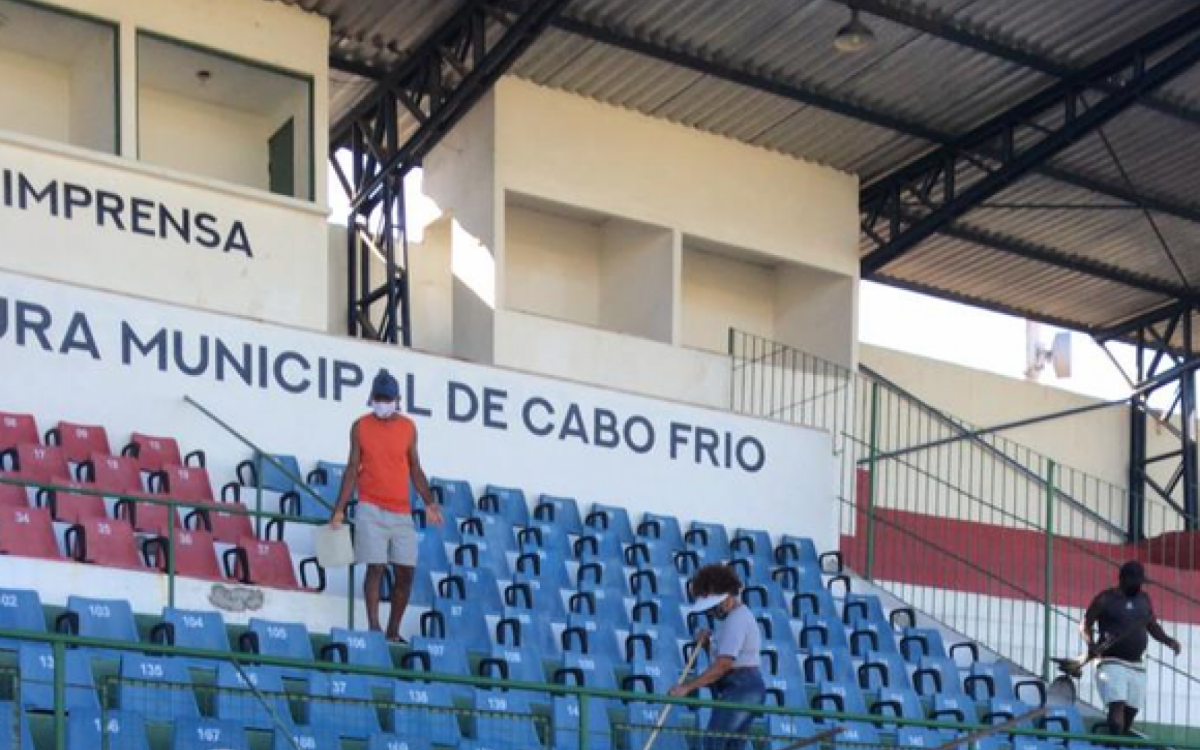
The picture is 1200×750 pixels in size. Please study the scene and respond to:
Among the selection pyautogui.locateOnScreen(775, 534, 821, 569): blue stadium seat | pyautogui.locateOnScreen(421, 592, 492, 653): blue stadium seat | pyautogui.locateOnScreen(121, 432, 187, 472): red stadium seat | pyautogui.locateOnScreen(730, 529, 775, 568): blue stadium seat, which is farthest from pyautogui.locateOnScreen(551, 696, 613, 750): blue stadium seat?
pyautogui.locateOnScreen(775, 534, 821, 569): blue stadium seat

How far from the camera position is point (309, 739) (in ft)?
36.3

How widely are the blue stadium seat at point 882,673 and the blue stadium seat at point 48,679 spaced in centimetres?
641

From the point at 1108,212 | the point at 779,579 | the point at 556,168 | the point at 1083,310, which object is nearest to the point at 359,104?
the point at 556,168

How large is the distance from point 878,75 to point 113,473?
30.3 ft

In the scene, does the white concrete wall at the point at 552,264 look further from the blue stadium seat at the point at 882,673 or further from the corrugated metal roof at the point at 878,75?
the blue stadium seat at the point at 882,673

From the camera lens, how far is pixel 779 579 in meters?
17.4

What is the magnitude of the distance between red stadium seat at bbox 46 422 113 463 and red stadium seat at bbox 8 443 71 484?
0.38 m

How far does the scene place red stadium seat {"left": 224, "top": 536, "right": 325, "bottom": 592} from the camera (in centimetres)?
1376

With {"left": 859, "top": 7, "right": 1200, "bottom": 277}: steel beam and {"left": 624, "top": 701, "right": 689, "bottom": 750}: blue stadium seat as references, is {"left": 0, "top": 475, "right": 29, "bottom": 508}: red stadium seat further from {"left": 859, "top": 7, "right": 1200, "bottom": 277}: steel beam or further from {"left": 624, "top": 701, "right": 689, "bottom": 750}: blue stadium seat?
{"left": 859, "top": 7, "right": 1200, "bottom": 277}: steel beam

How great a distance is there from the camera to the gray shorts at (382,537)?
13453 millimetres

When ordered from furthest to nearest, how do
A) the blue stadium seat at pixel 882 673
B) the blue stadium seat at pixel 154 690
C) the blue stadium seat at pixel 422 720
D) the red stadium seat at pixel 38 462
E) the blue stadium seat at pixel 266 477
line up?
the blue stadium seat at pixel 882 673, the blue stadium seat at pixel 266 477, the red stadium seat at pixel 38 462, the blue stadium seat at pixel 422 720, the blue stadium seat at pixel 154 690

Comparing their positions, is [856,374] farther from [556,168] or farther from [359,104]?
[359,104]

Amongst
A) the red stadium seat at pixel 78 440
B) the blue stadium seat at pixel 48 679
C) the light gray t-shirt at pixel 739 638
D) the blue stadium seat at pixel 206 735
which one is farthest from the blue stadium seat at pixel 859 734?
the red stadium seat at pixel 78 440

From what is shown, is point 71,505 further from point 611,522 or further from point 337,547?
point 611,522
